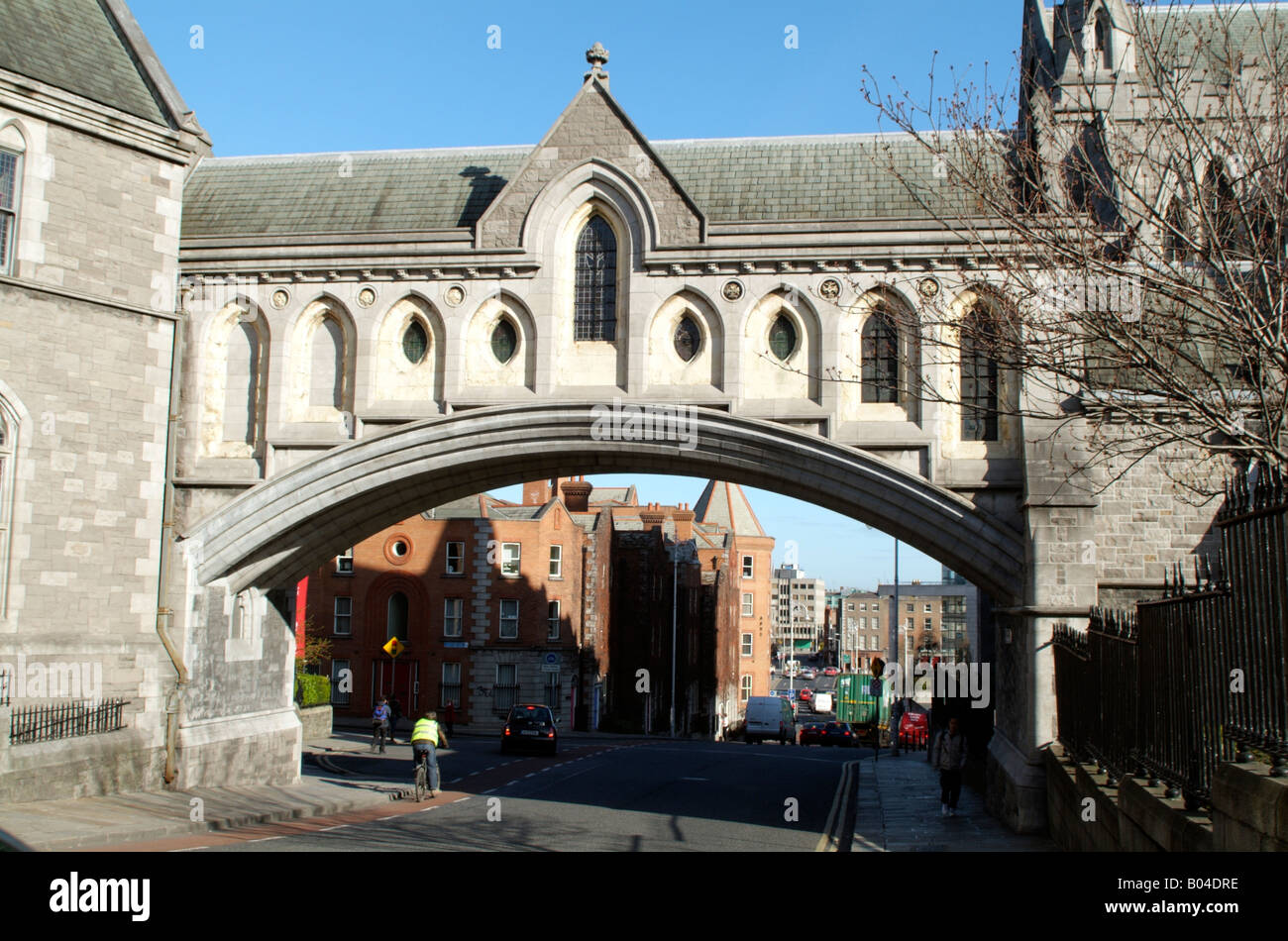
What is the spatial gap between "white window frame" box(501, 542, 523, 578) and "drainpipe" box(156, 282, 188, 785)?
30463 mm

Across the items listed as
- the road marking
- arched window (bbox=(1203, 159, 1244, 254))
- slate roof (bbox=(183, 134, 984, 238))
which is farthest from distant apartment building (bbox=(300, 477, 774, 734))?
arched window (bbox=(1203, 159, 1244, 254))

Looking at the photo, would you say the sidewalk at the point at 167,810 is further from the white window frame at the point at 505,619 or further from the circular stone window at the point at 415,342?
the white window frame at the point at 505,619

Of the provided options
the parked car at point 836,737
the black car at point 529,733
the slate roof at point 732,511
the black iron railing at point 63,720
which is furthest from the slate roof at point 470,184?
the slate roof at point 732,511

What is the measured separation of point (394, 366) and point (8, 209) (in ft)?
17.6

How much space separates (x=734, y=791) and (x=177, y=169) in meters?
13.3

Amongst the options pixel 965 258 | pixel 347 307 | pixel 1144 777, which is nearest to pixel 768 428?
pixel 965 258

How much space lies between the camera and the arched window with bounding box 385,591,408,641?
47.3 metres

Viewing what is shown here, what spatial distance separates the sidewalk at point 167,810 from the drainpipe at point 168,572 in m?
0.66

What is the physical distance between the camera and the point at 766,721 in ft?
165

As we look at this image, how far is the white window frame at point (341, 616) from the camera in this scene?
155 ft

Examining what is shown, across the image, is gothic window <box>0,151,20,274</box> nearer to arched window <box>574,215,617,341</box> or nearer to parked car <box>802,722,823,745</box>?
arched window <box>574,215,617,341</box>

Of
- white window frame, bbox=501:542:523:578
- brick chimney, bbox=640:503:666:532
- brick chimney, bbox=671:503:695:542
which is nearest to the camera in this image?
white window frame, bbox=501:542:523:578

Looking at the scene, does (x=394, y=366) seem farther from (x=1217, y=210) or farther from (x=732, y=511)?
(x=732, y=511)
